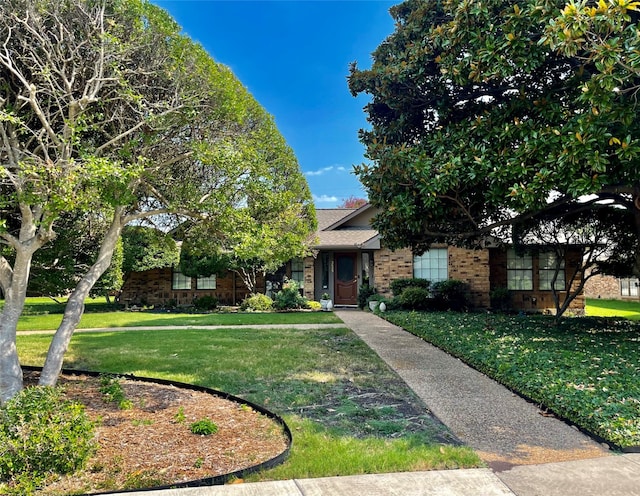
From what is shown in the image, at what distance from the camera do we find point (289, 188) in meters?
6.93

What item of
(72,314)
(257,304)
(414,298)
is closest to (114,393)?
(72,314)

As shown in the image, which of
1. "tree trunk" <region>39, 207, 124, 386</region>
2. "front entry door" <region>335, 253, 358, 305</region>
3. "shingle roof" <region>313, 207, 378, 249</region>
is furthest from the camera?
"front entry door" <region>335, 253, 358, 305</region>

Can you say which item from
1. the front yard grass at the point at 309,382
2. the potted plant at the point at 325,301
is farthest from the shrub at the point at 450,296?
the front yard grass at the point at 309,382

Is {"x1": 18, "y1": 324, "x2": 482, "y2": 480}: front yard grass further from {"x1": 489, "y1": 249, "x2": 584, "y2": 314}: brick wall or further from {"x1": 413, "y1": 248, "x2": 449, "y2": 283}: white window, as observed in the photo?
{"x1": 489, "y1": 249, "x2": 584, "y2": 314}: brick wall

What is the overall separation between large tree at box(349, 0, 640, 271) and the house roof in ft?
23.9

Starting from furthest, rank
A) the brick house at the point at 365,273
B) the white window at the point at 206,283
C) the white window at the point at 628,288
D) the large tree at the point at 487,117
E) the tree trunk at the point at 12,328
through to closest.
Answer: the white window at the point at 628,288 < the white window at the point at 206,283 < the brick house at the point at 365,273 < the large tree at the point at 487,117 < the tree trunk at the point at 12,328

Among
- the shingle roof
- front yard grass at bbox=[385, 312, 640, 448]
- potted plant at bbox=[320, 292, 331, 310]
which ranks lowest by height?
front yard grass at bbox=[385, 312, 640, 448]


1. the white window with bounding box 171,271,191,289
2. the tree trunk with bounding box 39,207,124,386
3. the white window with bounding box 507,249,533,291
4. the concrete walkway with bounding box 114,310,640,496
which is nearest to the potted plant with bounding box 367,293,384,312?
the white window with bounding box 507,249,533,291

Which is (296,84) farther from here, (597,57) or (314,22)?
(597,57)

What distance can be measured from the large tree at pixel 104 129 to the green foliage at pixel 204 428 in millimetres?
1928

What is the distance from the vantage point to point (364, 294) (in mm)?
17516

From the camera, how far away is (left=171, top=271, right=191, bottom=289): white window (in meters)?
19.8

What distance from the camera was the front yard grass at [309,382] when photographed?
379 centimetres

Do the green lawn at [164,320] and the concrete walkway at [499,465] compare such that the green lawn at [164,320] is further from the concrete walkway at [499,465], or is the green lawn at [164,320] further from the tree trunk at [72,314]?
the concrete walkway at [499,465]
